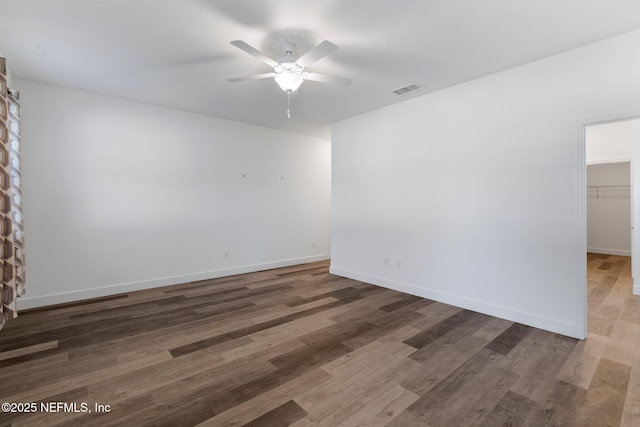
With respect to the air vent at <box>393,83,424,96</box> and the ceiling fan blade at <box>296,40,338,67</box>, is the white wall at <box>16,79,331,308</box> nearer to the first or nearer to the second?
the air vent at <box>393,83,424,96</box>

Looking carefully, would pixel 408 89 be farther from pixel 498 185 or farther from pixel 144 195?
pixel 144 195

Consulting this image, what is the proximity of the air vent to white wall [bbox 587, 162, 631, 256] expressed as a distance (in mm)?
6361

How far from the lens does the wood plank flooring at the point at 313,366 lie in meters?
1.83

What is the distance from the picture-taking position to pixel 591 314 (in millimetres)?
3441

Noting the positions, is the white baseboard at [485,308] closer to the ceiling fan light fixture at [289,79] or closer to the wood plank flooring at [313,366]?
the wood plank flooring at [313,366]

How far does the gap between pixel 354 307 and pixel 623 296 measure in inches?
150

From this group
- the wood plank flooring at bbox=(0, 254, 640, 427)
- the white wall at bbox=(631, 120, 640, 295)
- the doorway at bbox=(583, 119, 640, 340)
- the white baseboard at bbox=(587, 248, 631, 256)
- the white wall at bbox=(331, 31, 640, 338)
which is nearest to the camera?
the wood plank flooring at bbox=(0, 254, 640, 427)

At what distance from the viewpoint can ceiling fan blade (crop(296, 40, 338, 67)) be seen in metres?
2.33

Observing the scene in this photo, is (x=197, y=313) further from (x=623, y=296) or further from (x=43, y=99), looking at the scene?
(x=623, y=296)

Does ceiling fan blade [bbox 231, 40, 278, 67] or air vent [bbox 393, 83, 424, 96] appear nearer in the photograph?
ceiling fan blade [bbox 231, 40, 278, 67]

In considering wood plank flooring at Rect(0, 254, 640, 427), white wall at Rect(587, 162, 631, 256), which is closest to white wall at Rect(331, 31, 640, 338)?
wood plank flooring at Rect(0, 254, 640, 427)

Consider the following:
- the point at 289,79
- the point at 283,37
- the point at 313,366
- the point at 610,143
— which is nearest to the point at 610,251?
the point at 610,143

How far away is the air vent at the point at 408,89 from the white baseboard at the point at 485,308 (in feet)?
8.98

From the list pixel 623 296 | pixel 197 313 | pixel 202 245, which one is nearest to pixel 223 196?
pixel 202 245
